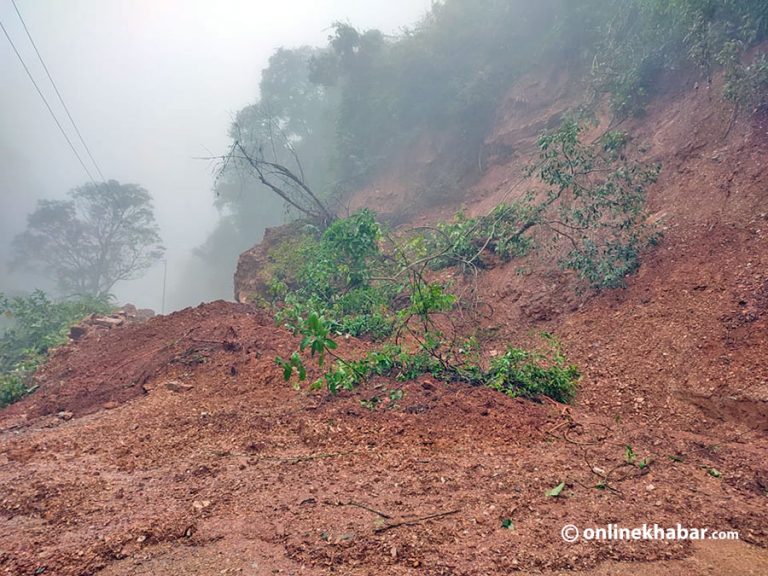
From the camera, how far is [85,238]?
26.2 meters

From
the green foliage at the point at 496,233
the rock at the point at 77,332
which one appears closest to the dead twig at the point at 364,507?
the green foliage at the point at 496,233

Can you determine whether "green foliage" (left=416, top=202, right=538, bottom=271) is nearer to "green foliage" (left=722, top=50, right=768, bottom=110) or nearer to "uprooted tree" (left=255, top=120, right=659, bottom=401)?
"uprooted tree" (left=255, top=120, right=659, bottom=401)

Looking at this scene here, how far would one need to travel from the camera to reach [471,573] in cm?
182

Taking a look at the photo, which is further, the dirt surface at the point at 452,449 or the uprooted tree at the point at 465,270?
the uprooted tree at the point at 465,270

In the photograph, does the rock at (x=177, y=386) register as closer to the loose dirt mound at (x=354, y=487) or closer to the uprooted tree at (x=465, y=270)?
the loose dirt mound at (x=354, y=487)

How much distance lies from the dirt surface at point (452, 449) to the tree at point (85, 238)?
24.7 meters

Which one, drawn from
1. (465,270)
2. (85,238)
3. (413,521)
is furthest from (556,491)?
(85,238)

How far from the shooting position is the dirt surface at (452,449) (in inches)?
79.5

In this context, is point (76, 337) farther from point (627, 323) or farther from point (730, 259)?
point (730, 259)

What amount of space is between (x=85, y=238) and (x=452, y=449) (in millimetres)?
30942

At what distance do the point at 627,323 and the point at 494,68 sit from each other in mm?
12055

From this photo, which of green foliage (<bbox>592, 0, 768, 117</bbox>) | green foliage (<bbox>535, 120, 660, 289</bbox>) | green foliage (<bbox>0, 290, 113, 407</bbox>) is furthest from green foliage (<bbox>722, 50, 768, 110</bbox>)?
green foliage (<bbox>0, 290, 113, 407</bbox>)

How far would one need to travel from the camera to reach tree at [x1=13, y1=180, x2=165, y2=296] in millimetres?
25953

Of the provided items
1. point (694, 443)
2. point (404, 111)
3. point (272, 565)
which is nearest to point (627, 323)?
point (694, 443)
